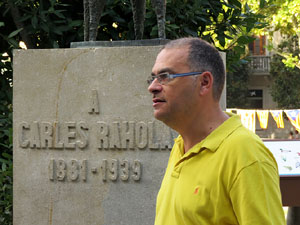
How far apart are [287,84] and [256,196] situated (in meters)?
29.6

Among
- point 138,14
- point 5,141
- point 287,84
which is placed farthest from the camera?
point 287,84

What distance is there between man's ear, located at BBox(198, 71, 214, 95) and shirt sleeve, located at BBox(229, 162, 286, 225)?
1.16 feet

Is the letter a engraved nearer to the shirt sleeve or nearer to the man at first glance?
the man

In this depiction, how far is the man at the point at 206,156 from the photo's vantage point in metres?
1.83

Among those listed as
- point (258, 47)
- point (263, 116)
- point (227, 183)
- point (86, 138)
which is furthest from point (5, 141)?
point (258, 47)

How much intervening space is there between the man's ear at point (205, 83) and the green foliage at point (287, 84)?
28.5m

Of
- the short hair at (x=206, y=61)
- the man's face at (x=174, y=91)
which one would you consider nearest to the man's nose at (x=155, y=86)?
the man's face at (x=174, y=91)

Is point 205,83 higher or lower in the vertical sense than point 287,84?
lower

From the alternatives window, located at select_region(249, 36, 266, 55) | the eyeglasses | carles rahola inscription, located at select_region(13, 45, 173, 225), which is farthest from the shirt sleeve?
window, located at select_region(249, 36, 266, 55)

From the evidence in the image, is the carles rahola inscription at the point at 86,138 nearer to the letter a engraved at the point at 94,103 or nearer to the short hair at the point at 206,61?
the letter a engraved at the point at 94,103

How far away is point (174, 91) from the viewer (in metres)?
2.11

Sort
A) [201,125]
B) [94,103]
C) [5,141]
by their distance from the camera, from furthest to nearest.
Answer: [5,141]
[94,103]
[201,125]

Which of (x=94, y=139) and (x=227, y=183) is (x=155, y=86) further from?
(x=94, y=139)

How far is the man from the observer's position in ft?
6.01
